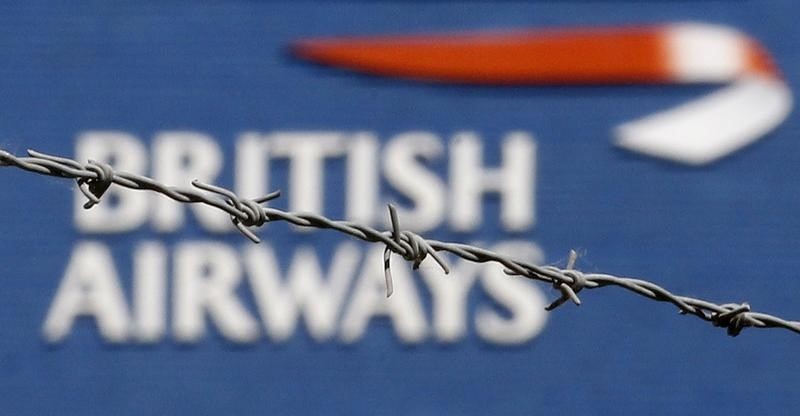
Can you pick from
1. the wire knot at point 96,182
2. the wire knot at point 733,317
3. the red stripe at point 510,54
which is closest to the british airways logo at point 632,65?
the red stripe at point 510,54

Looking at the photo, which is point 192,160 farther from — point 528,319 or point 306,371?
point 528,319

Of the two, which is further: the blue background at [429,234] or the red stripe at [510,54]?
the red stripe at [510,54]

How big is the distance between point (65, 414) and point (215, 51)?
2.01 metres

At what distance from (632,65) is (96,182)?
25.2 feet

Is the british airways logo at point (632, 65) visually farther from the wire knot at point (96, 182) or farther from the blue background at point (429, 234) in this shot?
the wire knot at point (96, 182)

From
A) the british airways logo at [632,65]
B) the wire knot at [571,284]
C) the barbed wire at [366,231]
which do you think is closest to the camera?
the barbed wire at [366,231]

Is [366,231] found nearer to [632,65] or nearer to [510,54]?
[510,54]

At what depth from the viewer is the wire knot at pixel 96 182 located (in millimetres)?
2992

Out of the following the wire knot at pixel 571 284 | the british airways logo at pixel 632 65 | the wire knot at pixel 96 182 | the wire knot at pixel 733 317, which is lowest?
the wire knot at pixel 733 317

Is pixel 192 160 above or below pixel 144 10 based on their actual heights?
below

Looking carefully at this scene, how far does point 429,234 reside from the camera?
400 inches

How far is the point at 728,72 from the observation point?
10523 millimetres

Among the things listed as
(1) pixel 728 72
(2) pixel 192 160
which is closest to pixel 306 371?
(2) pixel 192 160

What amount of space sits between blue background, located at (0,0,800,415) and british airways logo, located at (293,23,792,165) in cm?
7
